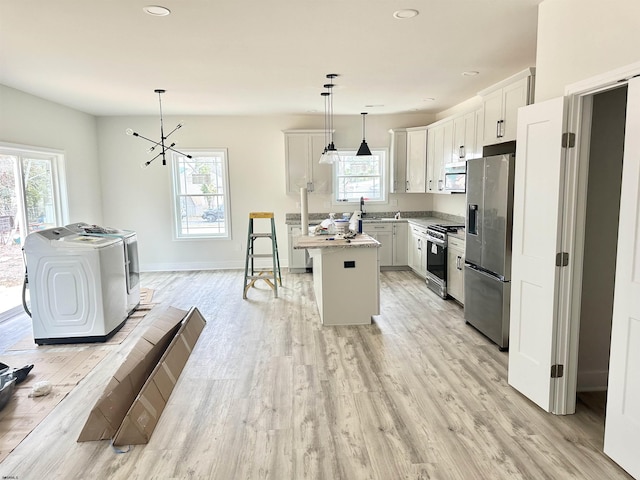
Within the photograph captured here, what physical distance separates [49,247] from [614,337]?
4382 mm

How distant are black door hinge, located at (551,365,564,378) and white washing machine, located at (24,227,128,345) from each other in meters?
3.81

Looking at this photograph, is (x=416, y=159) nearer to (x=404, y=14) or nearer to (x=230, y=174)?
(x=230, y=174)

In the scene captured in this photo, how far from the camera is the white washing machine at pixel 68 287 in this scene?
12.3 feet

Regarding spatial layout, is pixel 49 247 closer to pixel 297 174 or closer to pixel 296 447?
pixel 296 447

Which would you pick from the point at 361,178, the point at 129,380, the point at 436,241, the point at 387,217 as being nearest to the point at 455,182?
the point at 436,241

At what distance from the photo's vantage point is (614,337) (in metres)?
2.08

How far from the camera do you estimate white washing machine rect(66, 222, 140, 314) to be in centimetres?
448

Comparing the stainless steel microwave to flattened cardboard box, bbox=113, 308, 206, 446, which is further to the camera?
the stainless steel microwave

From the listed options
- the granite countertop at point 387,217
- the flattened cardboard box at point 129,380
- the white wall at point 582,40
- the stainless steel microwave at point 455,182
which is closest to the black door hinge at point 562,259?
the white wall at point 582,40

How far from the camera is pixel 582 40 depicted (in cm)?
227

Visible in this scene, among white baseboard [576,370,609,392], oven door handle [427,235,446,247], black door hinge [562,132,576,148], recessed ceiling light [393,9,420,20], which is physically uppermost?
recessed ceiling light [393,9,420,20]

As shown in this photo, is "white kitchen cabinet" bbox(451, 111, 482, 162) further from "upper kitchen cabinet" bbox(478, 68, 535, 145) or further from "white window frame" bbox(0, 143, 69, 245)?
"white window frame" bbox(0, 143, 69, 245)

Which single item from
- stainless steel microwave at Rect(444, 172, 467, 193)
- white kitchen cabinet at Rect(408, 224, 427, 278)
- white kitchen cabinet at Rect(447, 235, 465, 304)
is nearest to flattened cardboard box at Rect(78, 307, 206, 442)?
white kitchen cabinet at Rect(447, 235, 465, 304)

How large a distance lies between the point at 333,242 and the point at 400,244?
9.45 feet
